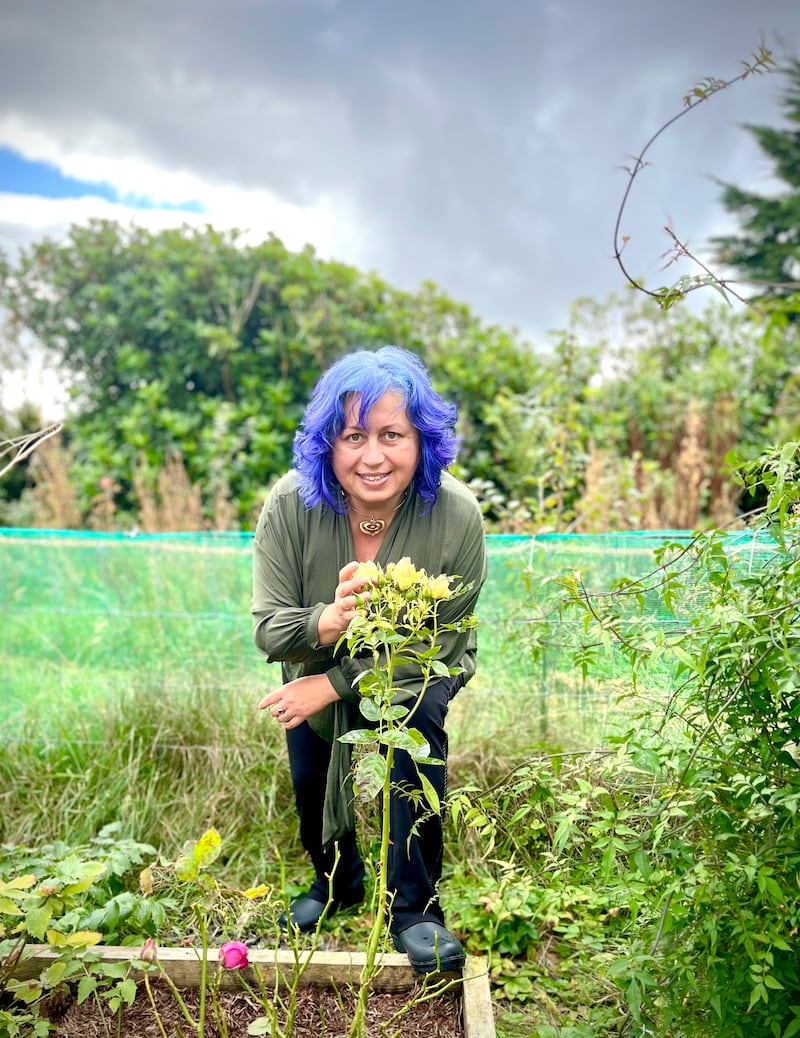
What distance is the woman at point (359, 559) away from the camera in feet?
7.39

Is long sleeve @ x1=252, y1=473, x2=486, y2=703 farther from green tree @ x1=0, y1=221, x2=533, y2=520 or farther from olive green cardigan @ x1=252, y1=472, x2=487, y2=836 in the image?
green tree @ x1=0, y1=221, x2=533, y2=520

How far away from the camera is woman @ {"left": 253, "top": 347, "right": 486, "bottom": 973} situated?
2254mm

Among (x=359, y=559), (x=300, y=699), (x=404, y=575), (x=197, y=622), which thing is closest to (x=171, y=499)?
(x=197, y=622)

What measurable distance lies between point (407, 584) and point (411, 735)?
10.1 inches

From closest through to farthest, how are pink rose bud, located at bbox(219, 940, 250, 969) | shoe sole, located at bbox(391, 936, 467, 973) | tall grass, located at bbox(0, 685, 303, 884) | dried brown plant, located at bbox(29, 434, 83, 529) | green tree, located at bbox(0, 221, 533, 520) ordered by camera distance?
pink rose bud, located at bbox(219, 940, 250, 969), shoe sole, located at bbox(391, 936, 467, 973), tall grass, located at bbox(0, 685, 303, 884), dried brown plant, located at bbox(29, 434, 83, 529), green tree, located at bbox(0, 221, 533, 520)

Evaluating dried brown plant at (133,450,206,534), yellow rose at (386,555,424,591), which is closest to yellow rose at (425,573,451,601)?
yellow rose at (386,555,424,591)

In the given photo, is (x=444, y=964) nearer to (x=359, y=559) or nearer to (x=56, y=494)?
(x=359, y=559)

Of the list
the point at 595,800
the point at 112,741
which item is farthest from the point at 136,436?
the point at 595,800

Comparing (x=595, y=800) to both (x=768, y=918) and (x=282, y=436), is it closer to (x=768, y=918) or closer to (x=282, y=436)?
(x=768, y=918)

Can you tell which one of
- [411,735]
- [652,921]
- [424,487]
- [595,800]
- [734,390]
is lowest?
[652,921]

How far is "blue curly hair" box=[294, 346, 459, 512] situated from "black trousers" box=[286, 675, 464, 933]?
0.53 m

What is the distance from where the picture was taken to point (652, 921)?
1844mm

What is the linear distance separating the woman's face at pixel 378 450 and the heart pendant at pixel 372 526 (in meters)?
0.14

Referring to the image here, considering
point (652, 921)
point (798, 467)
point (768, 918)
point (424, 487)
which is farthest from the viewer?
point (424, 487)
